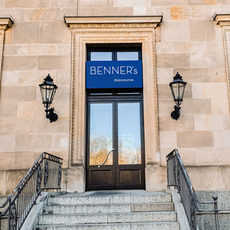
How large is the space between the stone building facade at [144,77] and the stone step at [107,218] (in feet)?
8.50

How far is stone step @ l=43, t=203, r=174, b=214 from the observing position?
6703 mm

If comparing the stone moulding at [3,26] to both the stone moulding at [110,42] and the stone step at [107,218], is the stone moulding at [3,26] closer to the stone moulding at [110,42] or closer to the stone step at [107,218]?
the stone moulding at [110,42]

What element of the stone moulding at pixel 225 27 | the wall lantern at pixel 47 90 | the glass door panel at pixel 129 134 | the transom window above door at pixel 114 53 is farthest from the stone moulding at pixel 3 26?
the stone moulding at pixel 225 27

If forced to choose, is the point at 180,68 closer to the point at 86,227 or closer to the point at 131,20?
the point at 131,20

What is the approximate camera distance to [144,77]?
9773 mm

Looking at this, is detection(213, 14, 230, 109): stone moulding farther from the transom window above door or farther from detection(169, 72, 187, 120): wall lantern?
the transom window above door

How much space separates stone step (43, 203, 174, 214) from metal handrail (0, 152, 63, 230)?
1.57ft

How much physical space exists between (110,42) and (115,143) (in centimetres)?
310

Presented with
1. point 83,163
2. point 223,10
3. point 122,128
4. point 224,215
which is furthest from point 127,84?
point 224,215

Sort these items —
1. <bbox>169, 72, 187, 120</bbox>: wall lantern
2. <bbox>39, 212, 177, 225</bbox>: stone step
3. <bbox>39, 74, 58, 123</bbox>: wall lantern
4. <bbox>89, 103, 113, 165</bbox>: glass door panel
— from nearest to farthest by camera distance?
<bbox>39, 212, 177, 225</bbox>: stone step
<bbox>39, 74, 58, 123</bbox>: wall lantern
<bbox>169, 72, 187, 120</bbox>: wall lantern
<bbox>89, 103, 113, 165</bbox>: glass door panel

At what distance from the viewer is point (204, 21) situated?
10.1 m

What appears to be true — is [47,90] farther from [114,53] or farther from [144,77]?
[144,77]

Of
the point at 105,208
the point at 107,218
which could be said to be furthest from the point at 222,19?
the point at 107,218

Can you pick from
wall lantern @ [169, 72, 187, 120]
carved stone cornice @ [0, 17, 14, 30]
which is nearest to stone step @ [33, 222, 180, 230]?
wall lantern @ [169, 72, 187, 120]
